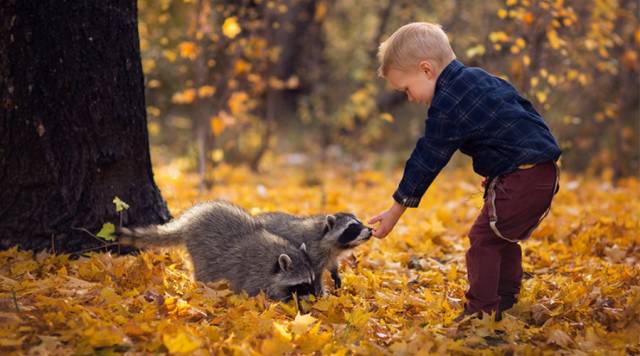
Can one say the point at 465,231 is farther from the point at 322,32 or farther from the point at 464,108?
the point at 322,32

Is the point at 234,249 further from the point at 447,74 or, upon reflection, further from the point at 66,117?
the point at 447,74

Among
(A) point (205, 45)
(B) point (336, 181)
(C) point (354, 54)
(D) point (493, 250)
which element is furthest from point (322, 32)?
(D) point (493, 250)

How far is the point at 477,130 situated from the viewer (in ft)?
13.2

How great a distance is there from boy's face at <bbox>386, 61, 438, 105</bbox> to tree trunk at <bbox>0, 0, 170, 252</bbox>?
2.15 m

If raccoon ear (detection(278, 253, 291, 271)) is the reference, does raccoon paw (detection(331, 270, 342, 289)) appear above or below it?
below

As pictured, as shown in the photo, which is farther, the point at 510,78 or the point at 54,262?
the point at 510,78

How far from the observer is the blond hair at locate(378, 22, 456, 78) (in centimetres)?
416

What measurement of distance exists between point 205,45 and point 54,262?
542cm

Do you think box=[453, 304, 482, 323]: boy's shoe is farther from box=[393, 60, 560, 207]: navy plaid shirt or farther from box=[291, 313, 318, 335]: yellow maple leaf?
box=[291, 313, 318, 335]: yellow maple leaf

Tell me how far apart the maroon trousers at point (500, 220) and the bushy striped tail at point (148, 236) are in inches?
92.9

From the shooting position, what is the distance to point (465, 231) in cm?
694

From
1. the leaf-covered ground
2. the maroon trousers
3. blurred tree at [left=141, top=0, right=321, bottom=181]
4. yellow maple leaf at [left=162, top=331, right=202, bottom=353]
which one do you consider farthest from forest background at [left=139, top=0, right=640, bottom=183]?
yellow maple leaf at [left=162, top=331, right=202, bottom=353]

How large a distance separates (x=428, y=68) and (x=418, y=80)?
11 cm

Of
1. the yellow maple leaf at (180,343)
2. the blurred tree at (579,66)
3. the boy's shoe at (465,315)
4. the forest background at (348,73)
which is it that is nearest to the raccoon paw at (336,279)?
the boy's shoe at (465,315)
